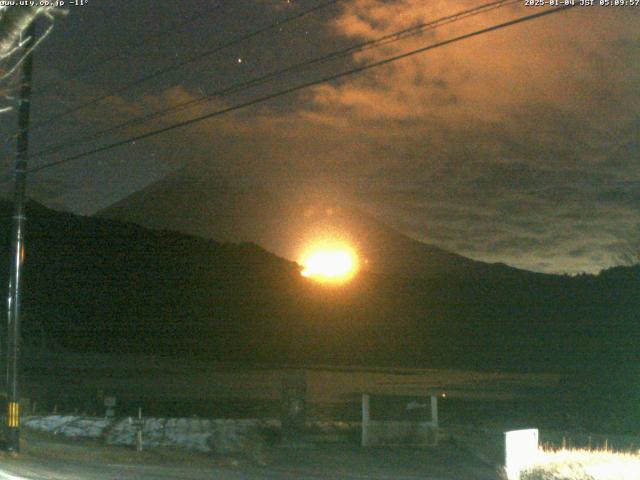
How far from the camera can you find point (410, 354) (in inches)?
2926

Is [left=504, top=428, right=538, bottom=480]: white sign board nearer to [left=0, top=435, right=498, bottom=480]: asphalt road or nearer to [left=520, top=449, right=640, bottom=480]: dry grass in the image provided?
[left=520, top=449, right=640, bottom=480]: dry grass

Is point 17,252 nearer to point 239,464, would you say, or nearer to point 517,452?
point 239,464

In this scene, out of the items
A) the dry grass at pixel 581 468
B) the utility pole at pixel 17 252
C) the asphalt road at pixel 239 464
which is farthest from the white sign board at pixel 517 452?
the utility pole at pixel 17 252

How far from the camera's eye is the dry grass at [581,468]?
12672 mm

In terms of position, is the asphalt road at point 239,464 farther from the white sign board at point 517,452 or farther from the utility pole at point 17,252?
the white sign board at point 517,452

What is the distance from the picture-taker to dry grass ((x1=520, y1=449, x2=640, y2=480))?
1267cm

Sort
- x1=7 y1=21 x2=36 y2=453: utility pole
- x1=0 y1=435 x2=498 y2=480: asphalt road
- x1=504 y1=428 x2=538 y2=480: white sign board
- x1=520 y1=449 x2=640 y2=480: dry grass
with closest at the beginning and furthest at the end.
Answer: x1=520 y1=449 x2=640 y2=480: dry grass → x1=504 y1=428 x2=538 y2=480: white sign board → x1=0 y1=435 x2=498 y2=480: asphalt road → x1=7 y1=21 x2=36 y2=453: utility pole

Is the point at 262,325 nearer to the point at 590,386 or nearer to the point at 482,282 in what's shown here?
the point at 482,282

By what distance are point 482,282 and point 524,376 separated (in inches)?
1236

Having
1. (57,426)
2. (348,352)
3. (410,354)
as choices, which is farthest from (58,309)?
(57,426)

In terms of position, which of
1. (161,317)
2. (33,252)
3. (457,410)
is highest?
(33,252)

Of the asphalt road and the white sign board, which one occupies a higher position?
the white sign board

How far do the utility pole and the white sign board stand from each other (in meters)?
10.0

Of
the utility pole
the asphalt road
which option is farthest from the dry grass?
the utility pole
